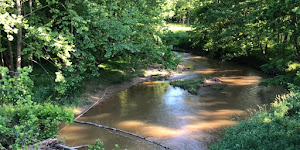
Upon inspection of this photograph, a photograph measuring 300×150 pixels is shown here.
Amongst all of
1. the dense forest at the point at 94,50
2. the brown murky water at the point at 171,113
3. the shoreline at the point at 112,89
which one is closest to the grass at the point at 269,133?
the dense forest at the point at 94,50

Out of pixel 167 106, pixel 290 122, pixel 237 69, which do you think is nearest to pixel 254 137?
pixel 290 122

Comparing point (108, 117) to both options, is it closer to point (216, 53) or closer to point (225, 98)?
point (225, 98)

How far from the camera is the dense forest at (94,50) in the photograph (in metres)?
6.66

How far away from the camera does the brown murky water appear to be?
1029 cm

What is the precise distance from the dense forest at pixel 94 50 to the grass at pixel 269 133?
3cm

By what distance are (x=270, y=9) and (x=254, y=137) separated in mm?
6970

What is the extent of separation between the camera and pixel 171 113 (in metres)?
13.0

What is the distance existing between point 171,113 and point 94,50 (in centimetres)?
543

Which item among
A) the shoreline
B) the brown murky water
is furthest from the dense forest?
the brown murky water

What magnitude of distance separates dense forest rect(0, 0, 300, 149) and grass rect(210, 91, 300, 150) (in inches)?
1.3

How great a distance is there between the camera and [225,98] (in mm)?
15242

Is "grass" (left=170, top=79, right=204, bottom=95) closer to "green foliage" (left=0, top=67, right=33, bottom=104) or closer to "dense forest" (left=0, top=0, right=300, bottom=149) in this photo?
"dense forest" (left=0, top=0, right=300, bottom=149)

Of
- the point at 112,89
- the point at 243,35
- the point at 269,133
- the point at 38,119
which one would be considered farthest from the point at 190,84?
the point at 38,119

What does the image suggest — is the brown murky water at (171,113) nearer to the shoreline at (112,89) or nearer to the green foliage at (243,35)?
the shoreline at (112,89)
